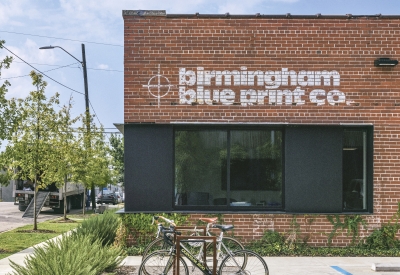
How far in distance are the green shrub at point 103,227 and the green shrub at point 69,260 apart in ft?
9.42

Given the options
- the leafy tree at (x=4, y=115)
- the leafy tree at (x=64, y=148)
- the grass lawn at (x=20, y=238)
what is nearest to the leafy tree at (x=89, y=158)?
the leafy tree at (x=64, y=148)

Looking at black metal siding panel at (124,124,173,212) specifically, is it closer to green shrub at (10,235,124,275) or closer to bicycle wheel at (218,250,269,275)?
green shrub at (10,235,124,275)

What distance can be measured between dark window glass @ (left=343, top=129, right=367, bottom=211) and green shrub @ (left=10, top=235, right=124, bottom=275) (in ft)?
19.3

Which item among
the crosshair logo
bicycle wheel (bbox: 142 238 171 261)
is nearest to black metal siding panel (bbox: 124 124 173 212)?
the crosshair logo

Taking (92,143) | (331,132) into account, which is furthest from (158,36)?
(92,143)

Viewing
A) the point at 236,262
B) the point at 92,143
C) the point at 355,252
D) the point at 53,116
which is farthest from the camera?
the point at 92,143

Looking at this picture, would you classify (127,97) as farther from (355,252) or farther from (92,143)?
(92,143)

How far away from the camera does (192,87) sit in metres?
11.6

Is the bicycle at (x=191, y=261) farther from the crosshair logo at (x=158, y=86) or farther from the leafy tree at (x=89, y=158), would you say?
the leafy tree at (x=89, y=158)

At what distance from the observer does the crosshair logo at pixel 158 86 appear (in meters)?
11.6

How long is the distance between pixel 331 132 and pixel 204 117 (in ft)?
9.43

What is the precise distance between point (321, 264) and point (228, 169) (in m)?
2.86

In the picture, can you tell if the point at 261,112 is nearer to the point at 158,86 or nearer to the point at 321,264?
the point at 158,86

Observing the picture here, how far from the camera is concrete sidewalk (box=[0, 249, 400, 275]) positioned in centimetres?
946
